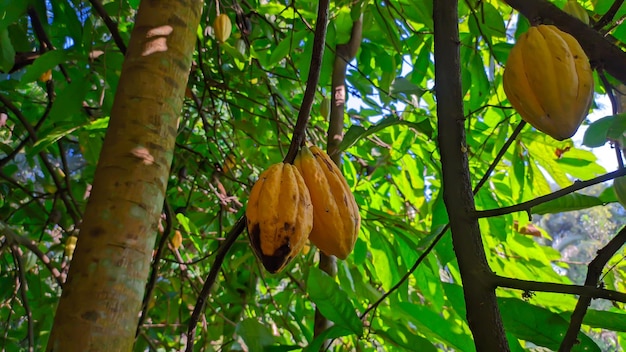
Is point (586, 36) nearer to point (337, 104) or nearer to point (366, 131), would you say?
point (366, 131)

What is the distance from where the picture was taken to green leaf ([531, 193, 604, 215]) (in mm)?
760

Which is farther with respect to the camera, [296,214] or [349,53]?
[349,53]

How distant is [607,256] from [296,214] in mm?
348

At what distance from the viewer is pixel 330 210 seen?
0.67 metres

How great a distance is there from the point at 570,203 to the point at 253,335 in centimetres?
57

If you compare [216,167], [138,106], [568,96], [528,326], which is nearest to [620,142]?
[568,96]

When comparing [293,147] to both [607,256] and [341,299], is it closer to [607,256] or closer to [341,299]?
[341,299]

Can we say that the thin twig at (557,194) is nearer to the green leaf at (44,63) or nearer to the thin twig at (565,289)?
the thin twig at (565,289)

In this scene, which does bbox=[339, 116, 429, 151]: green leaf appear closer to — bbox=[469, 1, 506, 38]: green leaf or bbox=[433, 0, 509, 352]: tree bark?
bbox=[433, 0, 509, 352]: tree bark

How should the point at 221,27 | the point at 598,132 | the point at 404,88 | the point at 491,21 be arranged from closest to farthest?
the point at 598,132, the point at 404,88, the point at 491,21, the point at 221,27

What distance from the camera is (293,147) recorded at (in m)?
0.68

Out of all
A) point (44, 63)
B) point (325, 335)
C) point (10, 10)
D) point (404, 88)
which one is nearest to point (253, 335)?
point (325, 335)

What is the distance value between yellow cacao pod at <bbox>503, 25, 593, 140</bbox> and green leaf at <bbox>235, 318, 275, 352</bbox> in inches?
22.2

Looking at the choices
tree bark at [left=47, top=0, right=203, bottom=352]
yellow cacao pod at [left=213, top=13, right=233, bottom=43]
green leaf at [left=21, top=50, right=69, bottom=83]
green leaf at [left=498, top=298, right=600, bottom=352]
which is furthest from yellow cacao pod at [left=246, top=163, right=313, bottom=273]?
yellow cacao pod at [left=213, top=13, right=233, bottom=43]
